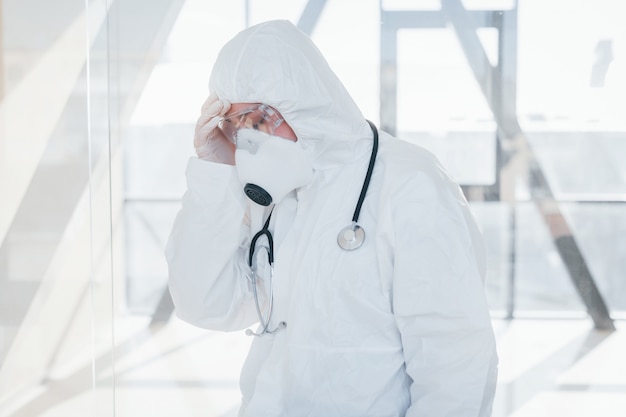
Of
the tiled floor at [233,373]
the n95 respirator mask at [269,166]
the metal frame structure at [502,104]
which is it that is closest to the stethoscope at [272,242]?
the n95 respirator mask at [269,166]

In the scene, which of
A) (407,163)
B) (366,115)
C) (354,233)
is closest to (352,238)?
(354,233)

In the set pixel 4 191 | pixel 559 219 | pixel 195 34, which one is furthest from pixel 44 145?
pixel 559 219

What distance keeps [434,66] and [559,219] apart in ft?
2.09

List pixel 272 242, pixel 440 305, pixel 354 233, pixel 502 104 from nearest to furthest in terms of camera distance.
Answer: pixel 440 305 → pixel 354 233 → pixel 272 242 → pixel 502 104

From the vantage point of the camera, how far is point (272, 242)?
4.65ft

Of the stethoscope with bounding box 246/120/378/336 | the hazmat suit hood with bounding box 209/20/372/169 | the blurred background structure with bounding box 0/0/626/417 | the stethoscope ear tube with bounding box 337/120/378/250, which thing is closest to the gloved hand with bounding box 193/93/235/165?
the hazmat suit hood with bounding box 209/20/372/169

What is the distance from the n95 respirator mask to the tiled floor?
119 centimetres

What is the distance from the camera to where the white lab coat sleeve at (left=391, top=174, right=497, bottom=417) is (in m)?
1.20

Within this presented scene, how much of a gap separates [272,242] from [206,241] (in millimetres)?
133

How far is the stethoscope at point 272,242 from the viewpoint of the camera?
51.0 inches

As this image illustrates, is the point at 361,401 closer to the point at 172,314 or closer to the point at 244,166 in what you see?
the point at 244,166

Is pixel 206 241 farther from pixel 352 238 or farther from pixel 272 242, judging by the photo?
pixel 352 238

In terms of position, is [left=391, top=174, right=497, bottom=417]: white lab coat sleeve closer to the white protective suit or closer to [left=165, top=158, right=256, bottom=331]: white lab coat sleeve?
the white protective suit

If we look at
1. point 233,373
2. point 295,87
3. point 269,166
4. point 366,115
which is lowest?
point 233,373
